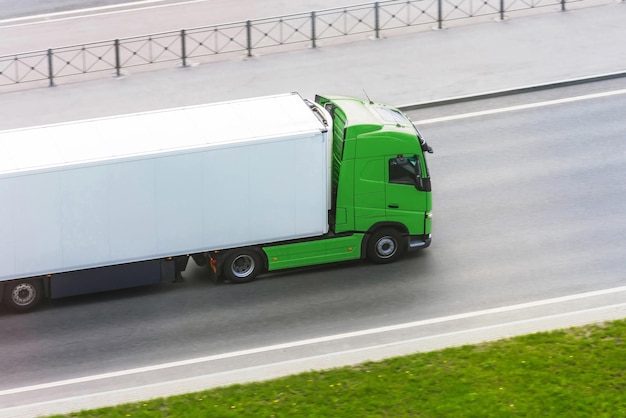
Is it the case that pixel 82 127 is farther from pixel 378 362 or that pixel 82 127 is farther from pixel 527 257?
pixel 527 257

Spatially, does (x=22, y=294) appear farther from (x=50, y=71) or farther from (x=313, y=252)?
(x=50, y=71)

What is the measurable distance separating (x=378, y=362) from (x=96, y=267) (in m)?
5.40

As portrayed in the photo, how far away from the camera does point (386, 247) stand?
74.6 ft

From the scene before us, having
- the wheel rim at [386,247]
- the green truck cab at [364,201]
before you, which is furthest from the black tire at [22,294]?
the wheel rim at [386,247]

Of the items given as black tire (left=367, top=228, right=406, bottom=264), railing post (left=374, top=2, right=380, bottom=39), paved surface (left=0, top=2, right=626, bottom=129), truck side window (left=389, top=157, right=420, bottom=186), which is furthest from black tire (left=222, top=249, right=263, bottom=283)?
railing post (left=374, top=2, right=380, bottom=39)

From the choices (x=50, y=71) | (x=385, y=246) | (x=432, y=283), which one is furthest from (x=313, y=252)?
(x=50, y=71)

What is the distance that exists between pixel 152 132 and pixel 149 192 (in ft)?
3.64

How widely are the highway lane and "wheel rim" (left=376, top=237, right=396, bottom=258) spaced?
0.26 meters

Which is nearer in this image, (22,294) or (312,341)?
(312,341)

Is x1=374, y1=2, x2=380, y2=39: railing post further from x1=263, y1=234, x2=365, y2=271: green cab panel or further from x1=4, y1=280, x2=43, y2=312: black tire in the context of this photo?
x1=4, y1=280, x2=43, y2=312: black tire

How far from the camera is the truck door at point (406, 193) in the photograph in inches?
876

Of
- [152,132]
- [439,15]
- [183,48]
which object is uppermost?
[439,15]

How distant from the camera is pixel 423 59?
31.0 m

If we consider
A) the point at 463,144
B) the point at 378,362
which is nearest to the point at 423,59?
the point at 463,144
